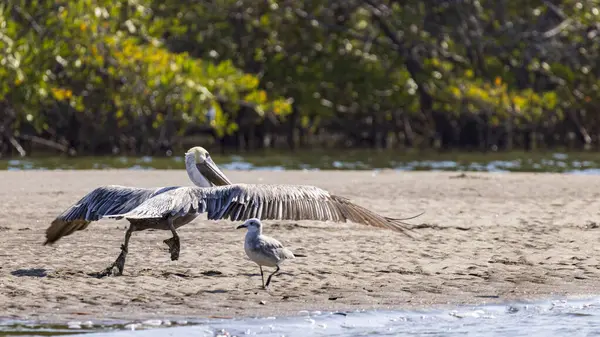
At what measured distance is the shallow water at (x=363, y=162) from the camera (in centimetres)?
2636

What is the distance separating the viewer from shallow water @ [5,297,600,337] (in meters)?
7.84

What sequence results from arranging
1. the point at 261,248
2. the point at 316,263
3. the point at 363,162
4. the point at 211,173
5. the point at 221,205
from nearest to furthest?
the point at 221,205
the point at 261,248
the point at 211,173
the point at 316,263
the point at 363,162

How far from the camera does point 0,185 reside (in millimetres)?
18797

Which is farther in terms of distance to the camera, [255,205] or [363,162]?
[363,162]

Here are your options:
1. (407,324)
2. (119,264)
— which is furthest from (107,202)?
(407,324)

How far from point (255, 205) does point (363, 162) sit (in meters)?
21.1

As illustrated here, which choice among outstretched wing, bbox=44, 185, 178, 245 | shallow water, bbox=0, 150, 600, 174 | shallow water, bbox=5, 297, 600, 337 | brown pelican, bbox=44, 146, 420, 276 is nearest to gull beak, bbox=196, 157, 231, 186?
brown pelican, bbox=44, 146, 420, 276

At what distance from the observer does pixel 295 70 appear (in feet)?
127

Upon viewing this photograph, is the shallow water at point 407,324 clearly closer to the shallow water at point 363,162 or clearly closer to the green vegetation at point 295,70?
the shallow water at point 363,162

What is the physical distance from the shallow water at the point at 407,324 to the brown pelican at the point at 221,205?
85cm

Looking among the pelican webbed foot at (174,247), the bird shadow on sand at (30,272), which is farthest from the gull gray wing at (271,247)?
the bird shadow on sand at (30,272)

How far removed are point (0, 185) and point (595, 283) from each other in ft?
37.2

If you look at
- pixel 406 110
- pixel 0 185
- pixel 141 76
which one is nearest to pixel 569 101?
pixel 406 110

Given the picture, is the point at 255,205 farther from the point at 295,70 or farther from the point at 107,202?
the point at 295,70
